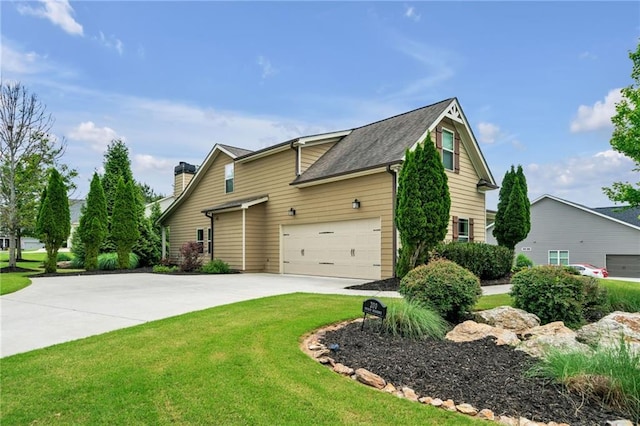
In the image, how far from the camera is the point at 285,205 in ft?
53.2

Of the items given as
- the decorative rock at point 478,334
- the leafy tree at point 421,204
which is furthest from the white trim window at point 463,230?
the decorative rock at point 478,334

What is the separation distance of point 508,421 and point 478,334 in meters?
2.25

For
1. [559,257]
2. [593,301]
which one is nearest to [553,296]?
[593,301]

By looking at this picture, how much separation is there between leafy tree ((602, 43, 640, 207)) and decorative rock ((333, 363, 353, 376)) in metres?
11.4

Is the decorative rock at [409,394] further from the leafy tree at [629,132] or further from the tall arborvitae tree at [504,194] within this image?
the tall arborvitae tree at [504,194]

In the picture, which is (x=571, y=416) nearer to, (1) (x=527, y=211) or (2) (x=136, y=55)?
(1) (x=527, y=211)

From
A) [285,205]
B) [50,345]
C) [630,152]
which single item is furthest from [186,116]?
[630,152]

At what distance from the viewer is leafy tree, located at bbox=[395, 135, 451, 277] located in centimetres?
1080

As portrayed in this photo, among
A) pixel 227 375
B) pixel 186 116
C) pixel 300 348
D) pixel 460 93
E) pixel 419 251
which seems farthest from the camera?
pixel 186 116

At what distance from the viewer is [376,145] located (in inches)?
572

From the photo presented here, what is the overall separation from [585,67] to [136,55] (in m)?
14.8

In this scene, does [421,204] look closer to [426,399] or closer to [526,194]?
[526,194]

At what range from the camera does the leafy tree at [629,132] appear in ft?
36.3

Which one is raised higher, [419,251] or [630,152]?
[630,152]
